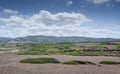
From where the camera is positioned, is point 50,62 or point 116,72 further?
point 50,62

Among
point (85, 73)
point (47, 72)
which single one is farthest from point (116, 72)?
point (47, 72)

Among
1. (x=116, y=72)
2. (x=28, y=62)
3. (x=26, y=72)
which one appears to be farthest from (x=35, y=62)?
(x=116, y=72)

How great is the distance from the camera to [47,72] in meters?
30.4

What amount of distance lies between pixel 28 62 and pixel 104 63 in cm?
1607

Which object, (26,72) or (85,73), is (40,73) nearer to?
(26,72)

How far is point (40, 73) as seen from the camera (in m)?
29.6

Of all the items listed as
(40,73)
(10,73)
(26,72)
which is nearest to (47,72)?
(40,73)

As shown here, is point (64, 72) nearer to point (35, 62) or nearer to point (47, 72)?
point (47, 72)

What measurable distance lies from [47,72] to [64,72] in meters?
2.58

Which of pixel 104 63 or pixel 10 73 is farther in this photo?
pixel 104 63

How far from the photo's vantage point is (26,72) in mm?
30438

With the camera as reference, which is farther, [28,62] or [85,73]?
[28,62]

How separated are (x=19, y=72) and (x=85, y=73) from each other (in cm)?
991

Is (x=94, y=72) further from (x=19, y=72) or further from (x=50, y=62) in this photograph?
(x=50, y=62)
